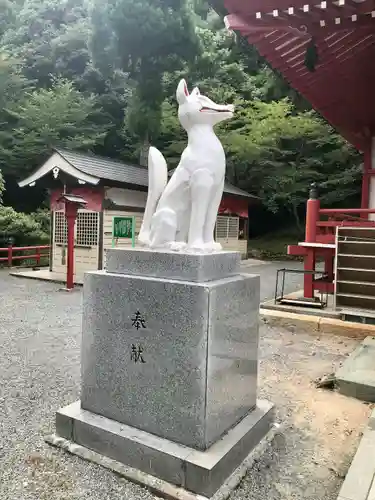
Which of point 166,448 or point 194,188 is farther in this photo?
point 194,188

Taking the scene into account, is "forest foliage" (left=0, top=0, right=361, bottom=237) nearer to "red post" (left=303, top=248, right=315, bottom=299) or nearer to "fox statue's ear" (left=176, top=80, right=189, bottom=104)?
"red post" (left=303, top=248, right=315, bottom=299)

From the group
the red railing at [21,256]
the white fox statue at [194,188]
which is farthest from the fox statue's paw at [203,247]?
the red railing at [21,256]

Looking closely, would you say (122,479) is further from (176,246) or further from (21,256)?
(21,256)

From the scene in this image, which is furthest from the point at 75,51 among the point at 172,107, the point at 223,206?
the point at 223,206

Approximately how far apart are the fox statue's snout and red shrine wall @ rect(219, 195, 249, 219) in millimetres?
11996

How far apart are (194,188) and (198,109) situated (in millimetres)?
527

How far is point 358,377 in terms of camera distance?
3.65 m

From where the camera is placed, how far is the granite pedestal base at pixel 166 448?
7.36 ft

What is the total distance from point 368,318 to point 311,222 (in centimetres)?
185

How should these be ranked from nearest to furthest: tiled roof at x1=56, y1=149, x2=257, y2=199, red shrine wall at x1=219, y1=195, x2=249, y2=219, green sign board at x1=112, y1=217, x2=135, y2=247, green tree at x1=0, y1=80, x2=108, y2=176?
tiled roof at x1=56, y1=149, x2=257, y2=199 < green sign board at x1=112, y1=217, x2=135, y2=247 < red shrine wall at x1=219, y1=195, x2=249, y2=219 < green tree at x1=0, y1=80, x2=108, y2=176

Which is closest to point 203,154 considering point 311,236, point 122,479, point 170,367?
point 170,367

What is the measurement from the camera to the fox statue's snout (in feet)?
8.81

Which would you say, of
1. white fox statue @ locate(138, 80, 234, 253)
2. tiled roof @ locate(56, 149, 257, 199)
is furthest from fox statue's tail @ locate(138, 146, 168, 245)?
tiled roof @ locate(56, 149, 257, 199)

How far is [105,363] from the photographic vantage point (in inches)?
105
